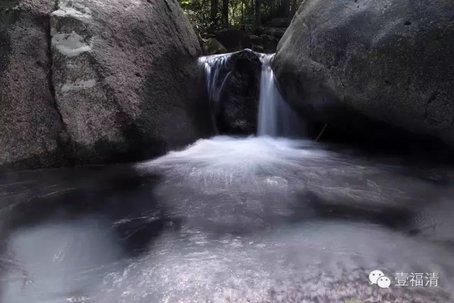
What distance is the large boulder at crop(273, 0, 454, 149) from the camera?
226 inches

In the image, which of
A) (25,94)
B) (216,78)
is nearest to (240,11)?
(216,78)

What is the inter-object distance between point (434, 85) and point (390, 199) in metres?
1.97

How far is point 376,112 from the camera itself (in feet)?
20.8

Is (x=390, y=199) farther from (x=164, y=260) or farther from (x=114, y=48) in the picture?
(x=114, y=48)

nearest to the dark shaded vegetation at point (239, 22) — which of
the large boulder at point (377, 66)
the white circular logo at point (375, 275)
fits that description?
the large boulder at point (377, 66)

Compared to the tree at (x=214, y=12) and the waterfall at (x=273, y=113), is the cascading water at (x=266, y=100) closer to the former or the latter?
the waterfall at (x=273, y=113)

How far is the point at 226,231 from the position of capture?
399 cm

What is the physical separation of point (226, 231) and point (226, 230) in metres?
0.02

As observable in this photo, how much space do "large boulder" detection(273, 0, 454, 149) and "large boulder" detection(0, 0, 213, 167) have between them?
8.44ft

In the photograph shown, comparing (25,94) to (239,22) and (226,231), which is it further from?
(239,22)

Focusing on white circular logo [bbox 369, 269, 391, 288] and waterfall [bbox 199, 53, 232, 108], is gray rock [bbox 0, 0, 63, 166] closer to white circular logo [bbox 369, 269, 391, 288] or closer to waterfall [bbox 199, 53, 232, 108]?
waterfall [bbox 199, 53, 232, 108]

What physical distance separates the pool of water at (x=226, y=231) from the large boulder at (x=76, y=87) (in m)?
0.31

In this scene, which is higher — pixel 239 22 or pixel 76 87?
pixel 239 22

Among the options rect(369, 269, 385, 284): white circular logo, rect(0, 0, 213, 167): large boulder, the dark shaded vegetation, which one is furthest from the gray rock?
the dark shaded vegetation
